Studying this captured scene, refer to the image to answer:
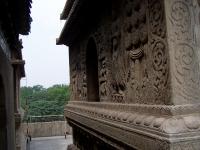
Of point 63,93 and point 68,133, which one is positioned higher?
point 63,93

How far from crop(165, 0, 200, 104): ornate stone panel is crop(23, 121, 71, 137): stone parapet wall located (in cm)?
2050

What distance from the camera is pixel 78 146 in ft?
39.2

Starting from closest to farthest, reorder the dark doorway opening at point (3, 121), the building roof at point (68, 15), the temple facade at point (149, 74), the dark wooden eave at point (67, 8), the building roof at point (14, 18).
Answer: the temple facade at point (149, 74) < the building roof at point (14, 18) < the dark doorway opening at point (3, 121) < the building roof at point (68, 15) < the dark wooden eave at point (67, 8)

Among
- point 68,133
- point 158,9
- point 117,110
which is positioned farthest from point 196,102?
point 68,133

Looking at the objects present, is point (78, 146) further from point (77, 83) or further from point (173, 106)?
point (173, 106)

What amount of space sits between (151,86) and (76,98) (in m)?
6.78

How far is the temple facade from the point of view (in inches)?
151

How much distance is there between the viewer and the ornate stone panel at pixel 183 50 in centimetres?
394

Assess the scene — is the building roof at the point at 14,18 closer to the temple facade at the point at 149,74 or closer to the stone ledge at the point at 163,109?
the temple facade at the point at 149,74

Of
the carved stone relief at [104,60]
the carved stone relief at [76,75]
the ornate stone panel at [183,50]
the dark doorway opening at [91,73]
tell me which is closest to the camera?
the ornate stone panel at [183,50]

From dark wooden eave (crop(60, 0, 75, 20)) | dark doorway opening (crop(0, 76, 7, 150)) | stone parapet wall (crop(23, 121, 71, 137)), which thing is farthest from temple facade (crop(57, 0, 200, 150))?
stone parapet wall (crop(23, 121, 71, 137))

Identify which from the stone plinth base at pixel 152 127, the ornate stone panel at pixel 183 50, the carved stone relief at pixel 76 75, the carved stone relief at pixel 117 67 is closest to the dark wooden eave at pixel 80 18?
the carved stone relief at pixel 76 75

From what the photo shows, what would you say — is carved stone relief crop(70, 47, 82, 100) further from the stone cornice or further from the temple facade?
the stone cornice

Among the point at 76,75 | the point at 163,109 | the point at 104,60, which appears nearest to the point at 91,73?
the point at 76,75
